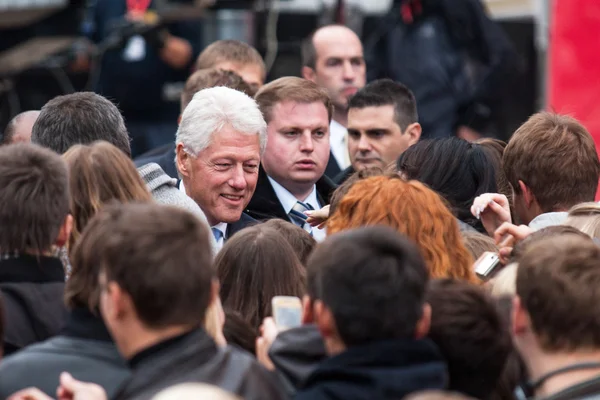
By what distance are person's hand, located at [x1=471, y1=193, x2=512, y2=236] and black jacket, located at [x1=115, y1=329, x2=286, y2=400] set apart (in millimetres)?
1833

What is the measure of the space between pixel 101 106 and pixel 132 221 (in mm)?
1783

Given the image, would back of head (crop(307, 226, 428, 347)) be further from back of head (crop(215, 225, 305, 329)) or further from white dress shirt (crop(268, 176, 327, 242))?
white dress shirt (crop(268, 176, 327, 242))

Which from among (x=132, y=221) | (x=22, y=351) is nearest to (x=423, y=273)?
(x=132, y=221)

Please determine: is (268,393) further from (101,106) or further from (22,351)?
(101,106)

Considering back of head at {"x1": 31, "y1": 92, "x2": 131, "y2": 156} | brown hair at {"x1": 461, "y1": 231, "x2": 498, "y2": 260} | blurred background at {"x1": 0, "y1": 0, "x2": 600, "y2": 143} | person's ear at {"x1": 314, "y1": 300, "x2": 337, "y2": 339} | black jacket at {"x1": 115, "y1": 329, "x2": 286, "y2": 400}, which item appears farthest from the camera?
blurred background at {"x1": 0, "y1": 0, "x2": 600, "y2": 143}

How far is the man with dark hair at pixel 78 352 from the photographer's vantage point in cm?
335

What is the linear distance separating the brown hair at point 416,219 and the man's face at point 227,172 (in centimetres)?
132

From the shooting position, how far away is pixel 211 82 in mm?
6562

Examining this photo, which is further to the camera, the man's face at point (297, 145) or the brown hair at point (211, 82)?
the brown hair at point (211, 82)

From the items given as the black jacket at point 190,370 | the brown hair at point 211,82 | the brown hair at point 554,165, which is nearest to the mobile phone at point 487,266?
the brown hair at point 554,165

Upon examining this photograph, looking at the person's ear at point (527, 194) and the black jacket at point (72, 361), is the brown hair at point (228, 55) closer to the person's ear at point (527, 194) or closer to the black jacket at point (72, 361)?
the person's ear at point (527, 194)

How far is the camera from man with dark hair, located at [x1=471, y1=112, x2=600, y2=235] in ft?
16.0

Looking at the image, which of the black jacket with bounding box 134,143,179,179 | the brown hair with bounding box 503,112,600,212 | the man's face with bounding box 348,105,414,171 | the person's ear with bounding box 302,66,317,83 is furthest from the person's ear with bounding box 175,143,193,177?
the person's ear with bounding box 302,66,317,83

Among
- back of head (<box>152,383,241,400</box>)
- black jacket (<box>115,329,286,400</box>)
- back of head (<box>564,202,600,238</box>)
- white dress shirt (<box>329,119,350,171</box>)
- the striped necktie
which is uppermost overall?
back of head (<box>152,383,241,400</box>)
